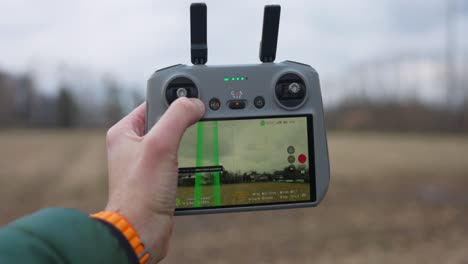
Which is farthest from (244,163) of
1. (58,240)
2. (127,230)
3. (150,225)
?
(58,240)

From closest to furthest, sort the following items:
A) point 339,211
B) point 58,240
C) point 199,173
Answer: point 58,240, point 199,173, point 339,211

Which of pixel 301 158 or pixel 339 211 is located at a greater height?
pixel 301 158

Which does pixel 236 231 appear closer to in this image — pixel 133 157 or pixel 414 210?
pixel 414 210

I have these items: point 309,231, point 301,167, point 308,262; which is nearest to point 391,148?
point 309,231

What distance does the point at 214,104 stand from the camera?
6.89 ft

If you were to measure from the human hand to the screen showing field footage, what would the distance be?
0.29 m

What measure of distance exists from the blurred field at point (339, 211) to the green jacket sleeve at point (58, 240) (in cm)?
1069

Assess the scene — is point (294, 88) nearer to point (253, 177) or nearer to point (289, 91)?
point (289, 91)

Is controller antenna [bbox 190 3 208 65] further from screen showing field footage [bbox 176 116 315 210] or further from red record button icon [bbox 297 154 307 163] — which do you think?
red record button icon [bbox 297 154 307 163]

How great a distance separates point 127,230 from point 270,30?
1.07 meters

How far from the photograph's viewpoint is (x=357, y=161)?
26.5 metres

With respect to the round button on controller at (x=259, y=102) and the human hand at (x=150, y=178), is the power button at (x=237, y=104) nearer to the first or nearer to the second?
the round button on controller at (x=259, y=102)

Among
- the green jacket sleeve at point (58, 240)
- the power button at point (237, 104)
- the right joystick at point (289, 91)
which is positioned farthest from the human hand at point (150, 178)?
the right joystick at point (289, 91)

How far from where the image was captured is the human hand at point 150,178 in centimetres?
155
